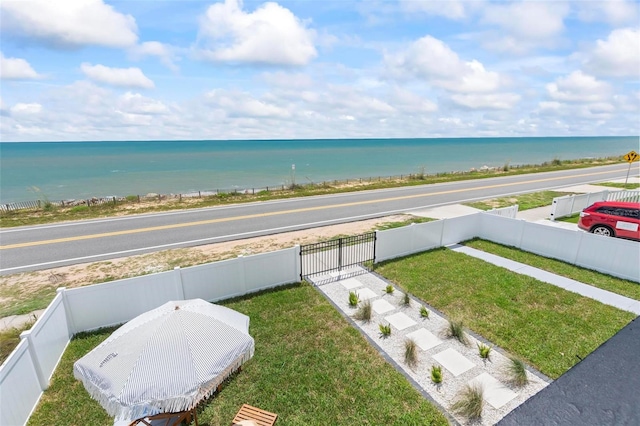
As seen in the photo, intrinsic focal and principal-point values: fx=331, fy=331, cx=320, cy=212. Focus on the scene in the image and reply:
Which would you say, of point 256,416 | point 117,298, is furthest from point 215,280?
point 256,416

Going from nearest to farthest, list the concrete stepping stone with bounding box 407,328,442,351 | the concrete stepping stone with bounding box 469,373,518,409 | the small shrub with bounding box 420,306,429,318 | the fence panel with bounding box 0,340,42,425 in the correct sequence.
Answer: the fence panel with bounding box 0,340,42,425 < the concrete stepping stone with bounding box 469,373,518,409 < the concrete stepping stone with bounding box 407,328,442,351 < the small shrub with bounding box 420,306,429,318

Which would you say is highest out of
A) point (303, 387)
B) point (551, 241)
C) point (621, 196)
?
point (621, 196)

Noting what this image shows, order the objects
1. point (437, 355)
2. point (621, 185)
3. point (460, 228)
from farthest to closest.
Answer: point (621, 185) < point (460, 228) < point (437, 355)

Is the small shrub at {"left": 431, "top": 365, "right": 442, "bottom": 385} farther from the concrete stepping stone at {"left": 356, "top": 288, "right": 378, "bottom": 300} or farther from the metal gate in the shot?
the metal gate

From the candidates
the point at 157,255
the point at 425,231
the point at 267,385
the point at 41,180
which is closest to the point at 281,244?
the point at 157,255

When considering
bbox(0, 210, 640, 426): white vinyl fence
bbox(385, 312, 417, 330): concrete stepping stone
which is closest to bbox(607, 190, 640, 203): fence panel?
bbox(0, 210, 640, 426): white vinyl fence

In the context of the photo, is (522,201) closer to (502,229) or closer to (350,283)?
(502,229)
